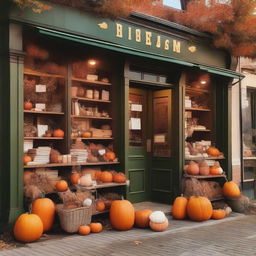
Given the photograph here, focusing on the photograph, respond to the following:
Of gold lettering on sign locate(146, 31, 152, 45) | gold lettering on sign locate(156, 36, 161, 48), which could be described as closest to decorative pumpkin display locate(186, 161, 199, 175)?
gold lettering on sign locate(156, 36, 161, 48)

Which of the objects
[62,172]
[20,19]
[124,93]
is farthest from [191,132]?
[20,19]

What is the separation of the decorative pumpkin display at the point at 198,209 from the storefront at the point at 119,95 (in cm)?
122

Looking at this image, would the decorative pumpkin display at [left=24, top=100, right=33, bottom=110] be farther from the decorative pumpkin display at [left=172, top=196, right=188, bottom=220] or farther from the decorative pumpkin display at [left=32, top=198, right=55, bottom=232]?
the decorative pumpkin display at [left=172, top=196, right=188, bottom=220]

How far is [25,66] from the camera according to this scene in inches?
296

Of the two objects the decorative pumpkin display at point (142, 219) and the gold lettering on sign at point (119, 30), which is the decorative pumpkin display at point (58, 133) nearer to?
the decorative pumpkin display at point (142, 219)

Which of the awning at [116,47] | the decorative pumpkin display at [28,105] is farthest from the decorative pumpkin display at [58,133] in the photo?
the awning at [116,47]

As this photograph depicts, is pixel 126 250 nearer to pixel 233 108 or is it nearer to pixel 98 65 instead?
pixel 98 65

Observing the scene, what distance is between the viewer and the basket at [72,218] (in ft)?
22.4

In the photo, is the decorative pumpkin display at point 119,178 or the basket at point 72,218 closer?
the basket at point 72,218

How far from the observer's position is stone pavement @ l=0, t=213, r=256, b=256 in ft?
19.7

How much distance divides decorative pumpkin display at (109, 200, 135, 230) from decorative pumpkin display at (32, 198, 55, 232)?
113 cm

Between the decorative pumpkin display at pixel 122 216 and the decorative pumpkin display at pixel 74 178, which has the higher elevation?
the decorative pumpkin display at pixel 74 178

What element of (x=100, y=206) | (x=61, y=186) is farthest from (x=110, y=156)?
(x=61, y=186)

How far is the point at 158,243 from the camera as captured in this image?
6.57 metres
